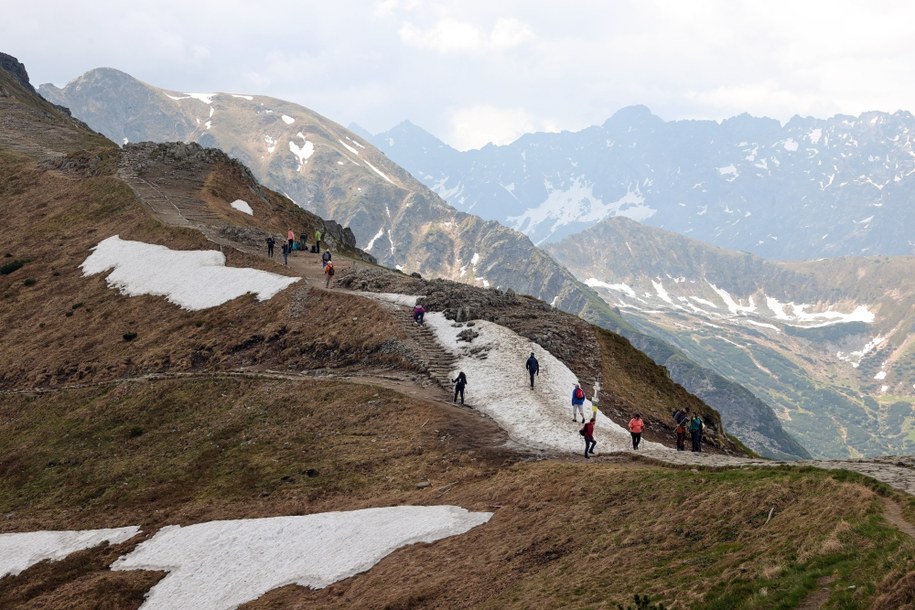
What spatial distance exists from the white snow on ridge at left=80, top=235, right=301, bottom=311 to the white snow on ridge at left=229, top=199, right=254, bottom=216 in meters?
19.9

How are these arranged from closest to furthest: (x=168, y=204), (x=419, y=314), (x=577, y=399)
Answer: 1. (x=577, y=399)
2. (x=419, y=314)
3. (x=168, y=204)

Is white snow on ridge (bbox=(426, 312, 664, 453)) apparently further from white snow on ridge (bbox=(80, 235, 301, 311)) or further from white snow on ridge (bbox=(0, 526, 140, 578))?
white snow on ridge (bbox=(0, 526, 140, 578))

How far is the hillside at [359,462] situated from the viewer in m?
18.7

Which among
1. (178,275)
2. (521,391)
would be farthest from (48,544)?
(178,275)

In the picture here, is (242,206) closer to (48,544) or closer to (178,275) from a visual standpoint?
(178,275)

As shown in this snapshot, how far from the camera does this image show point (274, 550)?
1178 inches

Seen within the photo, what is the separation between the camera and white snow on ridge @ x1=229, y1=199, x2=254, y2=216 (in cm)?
9706

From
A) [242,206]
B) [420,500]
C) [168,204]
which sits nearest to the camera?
[420,500]

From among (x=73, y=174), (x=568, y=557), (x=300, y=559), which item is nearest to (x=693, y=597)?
(x=568, y=557)

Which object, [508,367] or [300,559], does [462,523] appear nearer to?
[300,559]

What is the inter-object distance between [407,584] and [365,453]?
47.8 ft

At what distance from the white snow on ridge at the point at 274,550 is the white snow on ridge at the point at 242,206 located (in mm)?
70372

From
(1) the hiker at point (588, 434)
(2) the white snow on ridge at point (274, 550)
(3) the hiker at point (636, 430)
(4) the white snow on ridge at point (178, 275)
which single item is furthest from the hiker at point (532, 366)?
(4) the white snow on ridge at point (178, 275)

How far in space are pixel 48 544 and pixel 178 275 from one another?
3850 cm
